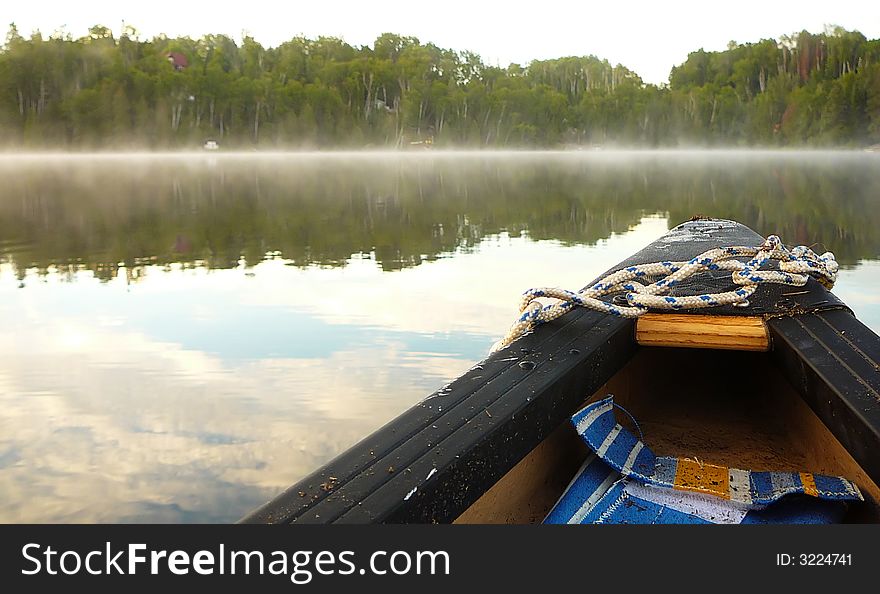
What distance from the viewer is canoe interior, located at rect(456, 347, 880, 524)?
1911 millimetres

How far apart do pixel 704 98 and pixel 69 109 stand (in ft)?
189

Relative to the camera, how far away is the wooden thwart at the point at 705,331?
2256 millimetres

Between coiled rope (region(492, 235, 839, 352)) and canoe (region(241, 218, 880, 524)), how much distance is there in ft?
0.13

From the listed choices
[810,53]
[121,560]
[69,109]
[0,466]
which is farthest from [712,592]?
[810,53]

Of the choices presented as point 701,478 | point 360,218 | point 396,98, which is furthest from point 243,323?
point 396,98

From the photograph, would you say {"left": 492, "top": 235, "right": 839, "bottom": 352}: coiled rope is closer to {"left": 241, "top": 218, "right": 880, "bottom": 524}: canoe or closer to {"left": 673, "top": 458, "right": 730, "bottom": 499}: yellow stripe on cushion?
{"left": 241, "top": 218, "right": 880, "bottom": 524}: canoe

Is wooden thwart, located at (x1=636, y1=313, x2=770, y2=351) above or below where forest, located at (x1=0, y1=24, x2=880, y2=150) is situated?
below

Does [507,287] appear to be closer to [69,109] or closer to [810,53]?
[69,109]

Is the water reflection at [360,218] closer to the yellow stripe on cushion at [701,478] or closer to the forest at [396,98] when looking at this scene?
the yellow stripe on cushion at [701,478]

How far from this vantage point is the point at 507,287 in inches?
261

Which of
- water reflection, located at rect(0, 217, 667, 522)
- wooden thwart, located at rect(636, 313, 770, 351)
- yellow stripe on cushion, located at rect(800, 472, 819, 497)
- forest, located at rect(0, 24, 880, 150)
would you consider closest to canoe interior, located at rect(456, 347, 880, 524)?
yellow stripe on cushion, located at rect(800, 472, 819, 497)

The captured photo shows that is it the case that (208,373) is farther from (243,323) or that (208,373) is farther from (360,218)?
(360,218)

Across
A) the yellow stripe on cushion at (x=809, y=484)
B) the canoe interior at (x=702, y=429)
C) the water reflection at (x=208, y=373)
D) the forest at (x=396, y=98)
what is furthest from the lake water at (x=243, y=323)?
the forest at (x=396, y=98)

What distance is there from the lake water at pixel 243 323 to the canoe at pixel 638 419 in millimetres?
1232
